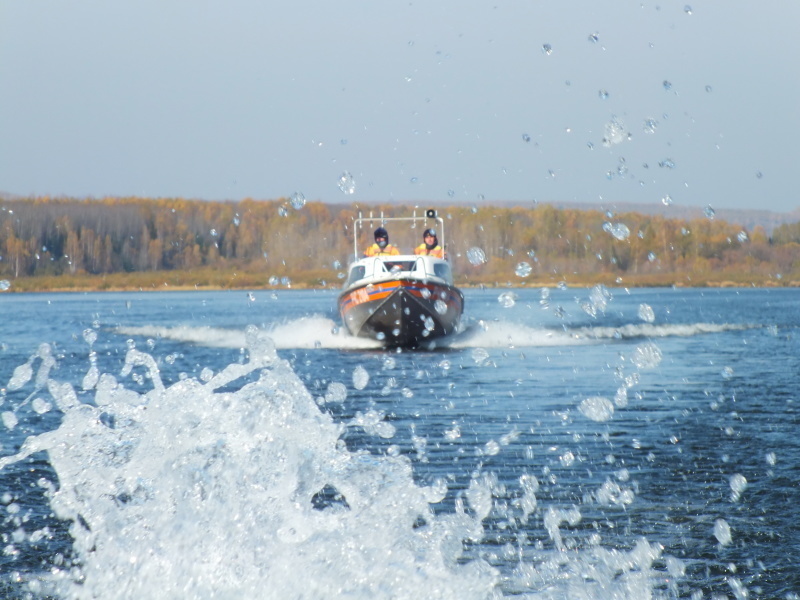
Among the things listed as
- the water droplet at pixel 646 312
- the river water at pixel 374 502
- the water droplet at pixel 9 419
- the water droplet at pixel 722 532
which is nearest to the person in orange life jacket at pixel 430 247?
the water droplet at pixel 646 312

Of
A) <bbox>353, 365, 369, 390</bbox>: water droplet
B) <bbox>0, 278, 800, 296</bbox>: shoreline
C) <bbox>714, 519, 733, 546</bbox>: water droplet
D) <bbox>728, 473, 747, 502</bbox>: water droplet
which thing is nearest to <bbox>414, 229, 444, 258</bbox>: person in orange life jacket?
<bbox>353, 365, 369, 390</bbox>: water droplet

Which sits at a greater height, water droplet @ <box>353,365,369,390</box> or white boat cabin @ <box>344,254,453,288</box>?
white boat cabin @ <box>344,254,453,288</box>

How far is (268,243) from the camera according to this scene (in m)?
Result: 133

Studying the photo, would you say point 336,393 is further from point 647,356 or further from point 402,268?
point 647,356

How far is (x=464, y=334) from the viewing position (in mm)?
32344

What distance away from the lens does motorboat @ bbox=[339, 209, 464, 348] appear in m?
25.8

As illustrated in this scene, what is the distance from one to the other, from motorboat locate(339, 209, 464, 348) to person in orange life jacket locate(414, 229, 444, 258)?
31cm

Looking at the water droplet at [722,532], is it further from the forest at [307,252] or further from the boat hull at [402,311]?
the forest at [307,252]

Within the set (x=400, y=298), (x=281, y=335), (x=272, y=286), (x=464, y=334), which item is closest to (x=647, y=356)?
(x=400, y=298)

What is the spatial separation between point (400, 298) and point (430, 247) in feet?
6.55

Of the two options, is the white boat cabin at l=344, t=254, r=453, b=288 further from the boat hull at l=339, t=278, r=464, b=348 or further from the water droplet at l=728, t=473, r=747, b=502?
the water droplet at l=728, t=473, r=747, b=502

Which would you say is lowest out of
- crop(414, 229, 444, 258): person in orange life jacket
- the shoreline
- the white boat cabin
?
the shoreline

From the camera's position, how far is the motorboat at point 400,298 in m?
25.8

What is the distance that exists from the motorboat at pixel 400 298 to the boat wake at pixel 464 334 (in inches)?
32.8
